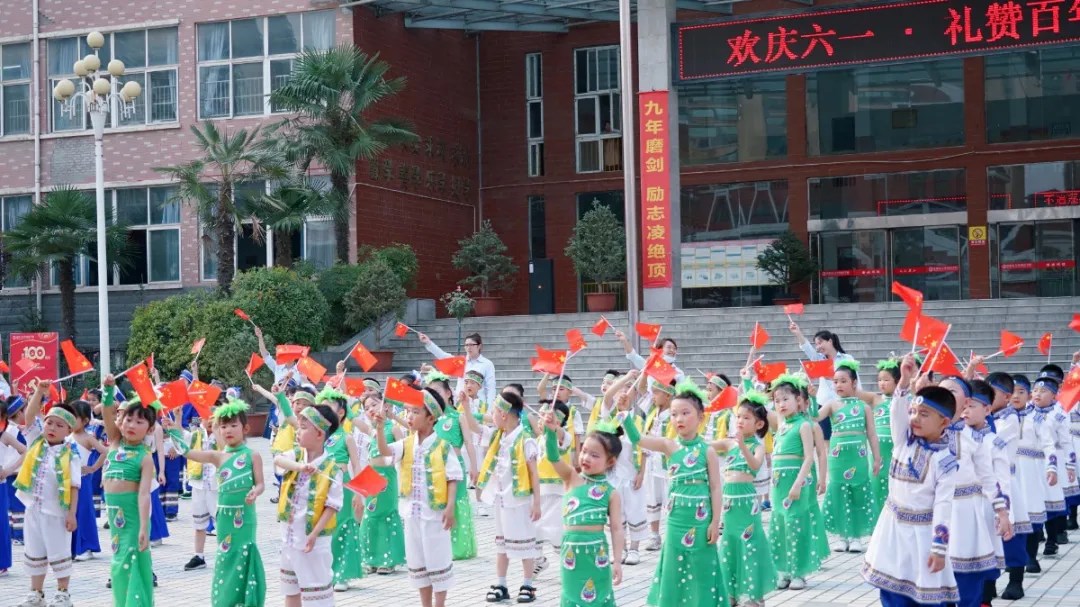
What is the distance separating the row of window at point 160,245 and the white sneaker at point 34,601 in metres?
21.7

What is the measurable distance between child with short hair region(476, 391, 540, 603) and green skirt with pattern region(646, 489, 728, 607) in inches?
92.8

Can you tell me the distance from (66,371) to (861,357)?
62.5 ft

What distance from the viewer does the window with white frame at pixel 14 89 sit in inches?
1359

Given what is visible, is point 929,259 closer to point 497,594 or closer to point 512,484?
point 512,484

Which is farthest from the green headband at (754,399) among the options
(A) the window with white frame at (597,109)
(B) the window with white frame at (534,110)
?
(B) the window with white frame at (534,110)

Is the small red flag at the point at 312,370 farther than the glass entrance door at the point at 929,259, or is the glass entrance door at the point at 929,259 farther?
the glass entrance door at the point at 929,259

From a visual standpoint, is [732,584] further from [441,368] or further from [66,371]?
[66,371]

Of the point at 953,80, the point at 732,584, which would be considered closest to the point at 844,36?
the point at 953,80

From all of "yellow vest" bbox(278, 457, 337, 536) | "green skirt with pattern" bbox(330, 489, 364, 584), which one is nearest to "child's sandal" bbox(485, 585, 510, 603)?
"green skirt with pattern" bbox(330, 489, 364, 584)

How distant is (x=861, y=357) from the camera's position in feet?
82.3

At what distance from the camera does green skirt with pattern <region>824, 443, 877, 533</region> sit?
12.4 meters

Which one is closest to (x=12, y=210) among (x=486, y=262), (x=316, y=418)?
(x=486, y=262)

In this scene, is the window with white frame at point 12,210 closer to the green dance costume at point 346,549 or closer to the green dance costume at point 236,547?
the green dance costume at point 346,549

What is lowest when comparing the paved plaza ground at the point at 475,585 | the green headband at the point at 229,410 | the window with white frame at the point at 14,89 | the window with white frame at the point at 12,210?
the paved plaza ground at the point at 475,585
